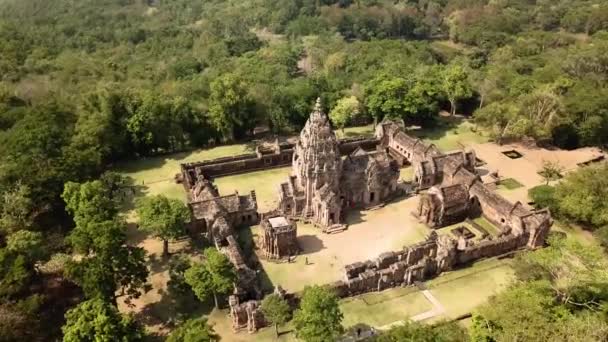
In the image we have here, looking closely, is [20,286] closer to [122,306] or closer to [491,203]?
[122,306]

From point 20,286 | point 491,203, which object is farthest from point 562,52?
point 20,286

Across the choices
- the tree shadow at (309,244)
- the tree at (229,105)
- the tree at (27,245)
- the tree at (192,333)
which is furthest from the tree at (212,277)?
the tree at (229,105)

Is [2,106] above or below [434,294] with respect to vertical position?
above

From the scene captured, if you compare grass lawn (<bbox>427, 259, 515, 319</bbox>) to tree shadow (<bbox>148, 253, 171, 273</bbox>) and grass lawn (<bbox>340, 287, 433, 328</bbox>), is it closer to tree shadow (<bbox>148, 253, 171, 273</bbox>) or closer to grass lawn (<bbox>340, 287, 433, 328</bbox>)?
grass lawn (<bbox>340, 287, 433, 328</bbox>)

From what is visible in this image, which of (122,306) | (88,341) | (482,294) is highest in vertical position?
(88,341)

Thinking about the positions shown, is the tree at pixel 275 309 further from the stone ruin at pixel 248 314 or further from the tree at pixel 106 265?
the tree at pixel 106 265
